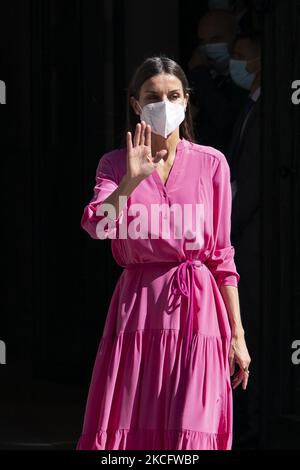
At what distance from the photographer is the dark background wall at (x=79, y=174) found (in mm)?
6832

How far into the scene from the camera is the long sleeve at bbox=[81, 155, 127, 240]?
498 centimetres

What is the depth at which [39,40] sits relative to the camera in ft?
31.0

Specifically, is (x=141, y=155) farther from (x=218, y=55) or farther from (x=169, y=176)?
(x=218, y=55)

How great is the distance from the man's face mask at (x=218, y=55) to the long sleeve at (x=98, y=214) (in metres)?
2.45

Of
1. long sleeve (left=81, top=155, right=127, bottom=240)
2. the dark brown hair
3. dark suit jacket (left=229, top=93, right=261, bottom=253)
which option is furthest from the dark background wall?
A: long sleeve (left=81, top=155, right=127, bottom=240)

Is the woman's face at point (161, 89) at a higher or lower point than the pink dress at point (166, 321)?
higher

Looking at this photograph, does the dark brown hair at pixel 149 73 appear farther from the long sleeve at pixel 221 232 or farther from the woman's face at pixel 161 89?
the long sleeve at pixel 221 232

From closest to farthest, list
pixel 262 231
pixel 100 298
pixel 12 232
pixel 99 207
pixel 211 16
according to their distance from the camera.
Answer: pixel 99 207 < pixel 262 231 < pixel 211 16 < pixel 100 298 < pixel 12 232

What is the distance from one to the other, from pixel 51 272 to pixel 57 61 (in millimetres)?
1455

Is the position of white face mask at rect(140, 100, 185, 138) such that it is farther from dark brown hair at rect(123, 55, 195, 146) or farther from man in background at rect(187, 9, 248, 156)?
man in background at rect(187, 9, 248, 156)

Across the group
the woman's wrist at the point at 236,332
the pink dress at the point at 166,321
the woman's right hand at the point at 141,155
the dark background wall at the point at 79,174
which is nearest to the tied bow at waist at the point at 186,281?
the pink dress at the point at 166,321

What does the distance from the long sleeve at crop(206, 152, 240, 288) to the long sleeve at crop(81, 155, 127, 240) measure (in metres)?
0.39

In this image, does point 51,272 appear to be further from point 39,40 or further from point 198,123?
point 198,123
